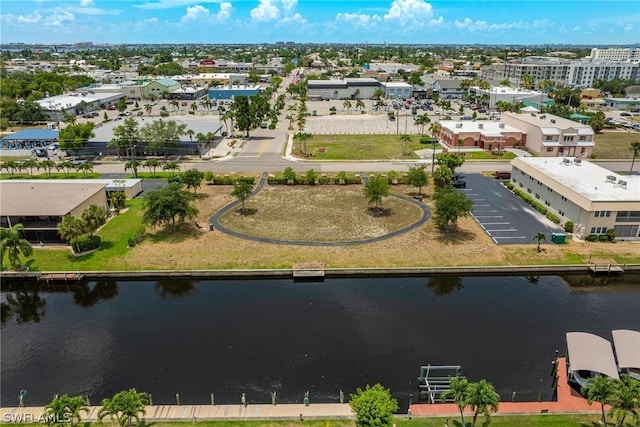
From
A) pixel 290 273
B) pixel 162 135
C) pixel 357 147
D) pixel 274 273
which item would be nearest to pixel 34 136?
pixel 162 135

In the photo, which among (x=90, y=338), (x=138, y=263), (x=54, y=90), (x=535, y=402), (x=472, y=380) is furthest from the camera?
(x=54, y=90)

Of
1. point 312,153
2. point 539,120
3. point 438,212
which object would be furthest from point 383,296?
point 539,120

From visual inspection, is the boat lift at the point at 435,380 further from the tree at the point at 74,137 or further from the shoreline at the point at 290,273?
the tree at the point at 74,137

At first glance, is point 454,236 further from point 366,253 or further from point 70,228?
point 70,228

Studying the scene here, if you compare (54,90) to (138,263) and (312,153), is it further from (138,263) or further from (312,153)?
(138,263)

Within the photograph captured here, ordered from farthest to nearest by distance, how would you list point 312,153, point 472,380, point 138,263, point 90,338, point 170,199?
point 312,153 < point 170,199 < point 138,263 < point 90,338 < point 472,380
